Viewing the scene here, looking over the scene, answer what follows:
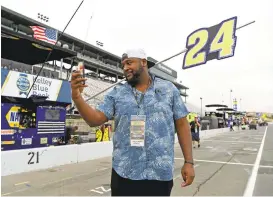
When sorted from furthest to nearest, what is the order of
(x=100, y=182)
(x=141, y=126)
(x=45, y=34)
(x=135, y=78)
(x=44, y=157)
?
(x=45, y=34) < (x=44, y=157) < (x=100, y=182) < (x=135, y=78) < (x=141, y=126)

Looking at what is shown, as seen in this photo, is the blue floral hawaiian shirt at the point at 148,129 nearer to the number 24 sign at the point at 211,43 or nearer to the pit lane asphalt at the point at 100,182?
the pit lane asphalt at the point at 100,182

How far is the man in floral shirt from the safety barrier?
Answer: 20.5ft

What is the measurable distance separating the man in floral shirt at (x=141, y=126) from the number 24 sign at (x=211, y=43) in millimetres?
13157

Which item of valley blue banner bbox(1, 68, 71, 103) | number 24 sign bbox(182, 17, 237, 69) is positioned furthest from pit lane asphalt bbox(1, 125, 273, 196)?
number 24 sign bbox(182, 17, 237, 69)

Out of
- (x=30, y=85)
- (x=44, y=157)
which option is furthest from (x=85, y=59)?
(x=44, y=157)

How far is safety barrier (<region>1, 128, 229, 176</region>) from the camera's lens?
26.8ft

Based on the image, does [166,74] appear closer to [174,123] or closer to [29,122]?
[29,122]

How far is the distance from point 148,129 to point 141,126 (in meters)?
0.06

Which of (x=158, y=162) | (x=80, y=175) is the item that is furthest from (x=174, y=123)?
(x=80, y=175)

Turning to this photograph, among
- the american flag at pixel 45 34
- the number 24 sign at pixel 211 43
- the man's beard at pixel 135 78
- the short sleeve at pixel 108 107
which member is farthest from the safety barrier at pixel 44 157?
the number 24 sign at pixel 211 43

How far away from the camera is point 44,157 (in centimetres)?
921

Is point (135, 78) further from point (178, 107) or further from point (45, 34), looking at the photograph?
point (45, 34)

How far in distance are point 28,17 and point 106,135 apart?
22059 mm

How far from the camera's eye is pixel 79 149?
428 inches
